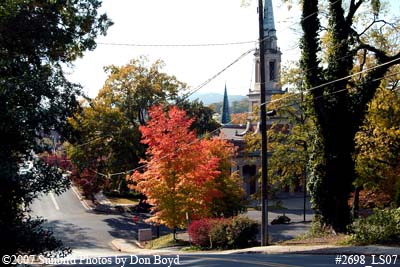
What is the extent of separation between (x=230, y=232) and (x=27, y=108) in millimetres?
15203

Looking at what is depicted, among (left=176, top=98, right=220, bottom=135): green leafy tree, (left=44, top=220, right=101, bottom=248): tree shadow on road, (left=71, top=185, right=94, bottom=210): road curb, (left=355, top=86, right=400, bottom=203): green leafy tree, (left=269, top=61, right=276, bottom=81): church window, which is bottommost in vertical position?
(left=44, top=220, right=101, bottom=248): tree shadow on road

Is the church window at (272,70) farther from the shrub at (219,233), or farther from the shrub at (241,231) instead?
the shrub at (241,231)

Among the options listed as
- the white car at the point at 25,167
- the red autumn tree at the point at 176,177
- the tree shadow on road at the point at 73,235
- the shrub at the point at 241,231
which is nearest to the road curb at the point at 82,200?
the tree shadow on road at the point at 73,235

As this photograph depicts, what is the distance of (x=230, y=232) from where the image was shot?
2536cm

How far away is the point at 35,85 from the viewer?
41.3 feet

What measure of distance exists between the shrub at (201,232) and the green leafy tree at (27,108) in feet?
46.0

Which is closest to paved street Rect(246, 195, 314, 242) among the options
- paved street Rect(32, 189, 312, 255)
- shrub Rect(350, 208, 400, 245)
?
paved street Rect(32, 189, 312, 255)

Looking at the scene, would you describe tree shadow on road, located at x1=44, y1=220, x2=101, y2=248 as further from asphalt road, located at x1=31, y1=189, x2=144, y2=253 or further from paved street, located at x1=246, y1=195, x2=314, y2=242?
paved street, located at x1=246, y1=195, x2=314, y2=242

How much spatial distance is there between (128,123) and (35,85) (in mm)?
38958

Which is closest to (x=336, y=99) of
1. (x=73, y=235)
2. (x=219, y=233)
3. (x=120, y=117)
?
(x=219, y=233)

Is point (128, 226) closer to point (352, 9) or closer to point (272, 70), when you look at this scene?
point (352, 9)

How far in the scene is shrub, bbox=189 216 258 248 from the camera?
82.9ft

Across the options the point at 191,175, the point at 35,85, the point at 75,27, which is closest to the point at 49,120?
the point at 35,85

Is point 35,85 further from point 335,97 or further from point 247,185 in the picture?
point 247,185
